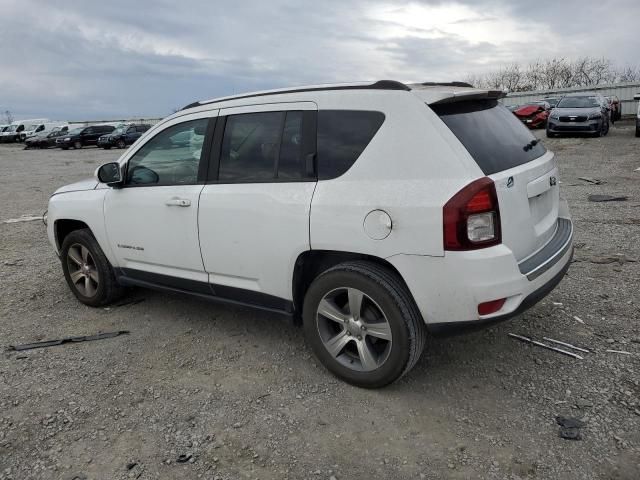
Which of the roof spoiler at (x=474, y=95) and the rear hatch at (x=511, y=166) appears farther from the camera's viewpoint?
the roof spoiler at (x=474, y=95)

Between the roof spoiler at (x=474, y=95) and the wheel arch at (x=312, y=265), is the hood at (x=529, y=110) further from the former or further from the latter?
the wheel arch at (x=312, y=265)

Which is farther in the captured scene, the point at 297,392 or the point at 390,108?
the point at 297,392

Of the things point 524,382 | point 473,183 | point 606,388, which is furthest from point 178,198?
point 606,388

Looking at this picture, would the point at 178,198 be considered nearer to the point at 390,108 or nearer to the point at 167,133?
the point at 167,133

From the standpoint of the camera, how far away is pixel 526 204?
120 inches

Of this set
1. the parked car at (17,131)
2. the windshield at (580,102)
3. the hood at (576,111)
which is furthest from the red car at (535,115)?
the parked car at (17,131)

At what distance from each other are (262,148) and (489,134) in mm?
1463

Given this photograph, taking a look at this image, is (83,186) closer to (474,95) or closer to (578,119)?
(474,95)

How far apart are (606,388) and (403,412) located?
1.25 meters

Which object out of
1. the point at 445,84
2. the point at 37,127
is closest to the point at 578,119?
the point at 445,84

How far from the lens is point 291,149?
3408 millimetres

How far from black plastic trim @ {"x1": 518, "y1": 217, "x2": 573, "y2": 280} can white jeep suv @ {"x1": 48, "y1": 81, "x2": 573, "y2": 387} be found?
0.04 feet

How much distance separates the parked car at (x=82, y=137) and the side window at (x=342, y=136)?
37.8 metres

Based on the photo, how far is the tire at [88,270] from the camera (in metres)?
4.66
